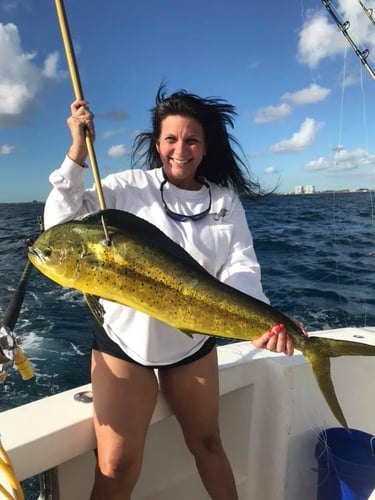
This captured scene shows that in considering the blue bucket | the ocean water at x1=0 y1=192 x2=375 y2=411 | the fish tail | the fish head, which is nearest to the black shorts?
the fish tail

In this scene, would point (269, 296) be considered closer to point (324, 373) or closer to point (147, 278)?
point (324, 373)

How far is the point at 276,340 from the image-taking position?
1.72 m

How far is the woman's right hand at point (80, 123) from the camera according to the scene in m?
1.61

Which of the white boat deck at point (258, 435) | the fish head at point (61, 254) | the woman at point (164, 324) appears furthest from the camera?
the white boat deck at point (258, 435)

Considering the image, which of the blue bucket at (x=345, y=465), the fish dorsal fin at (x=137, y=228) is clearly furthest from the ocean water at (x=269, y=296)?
the blue bucket at (x=345, y=465)

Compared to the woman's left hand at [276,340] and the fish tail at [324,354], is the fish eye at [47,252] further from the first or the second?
the fish tail at [324,354]

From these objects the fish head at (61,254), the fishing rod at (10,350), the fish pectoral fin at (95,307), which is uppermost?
the fish head at (61,254)

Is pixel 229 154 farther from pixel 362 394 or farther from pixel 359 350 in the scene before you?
pixel 362 394

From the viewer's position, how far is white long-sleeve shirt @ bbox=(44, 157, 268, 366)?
6.23 feet

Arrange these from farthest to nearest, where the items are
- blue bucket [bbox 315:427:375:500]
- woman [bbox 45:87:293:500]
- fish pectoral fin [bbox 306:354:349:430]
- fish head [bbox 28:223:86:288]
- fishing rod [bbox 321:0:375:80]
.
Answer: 1. fishing rod [bbox 321:0:375:80]
2. blue bucket [bbox 315:427:375:500]
3. woman [bbox 45:87:293:500]
4. fish pectoral fin [bbox 306:354:349:430]
5. fish head [bbox 28:223:86:288]

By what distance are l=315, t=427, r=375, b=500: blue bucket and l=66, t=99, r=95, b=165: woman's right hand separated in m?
2.04

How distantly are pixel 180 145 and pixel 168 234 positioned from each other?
0.42 m

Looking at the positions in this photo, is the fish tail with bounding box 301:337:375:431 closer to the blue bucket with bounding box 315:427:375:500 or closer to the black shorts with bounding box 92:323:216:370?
the black shorts with bounding box 92:323:216:370

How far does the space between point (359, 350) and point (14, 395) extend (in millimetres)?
4142
